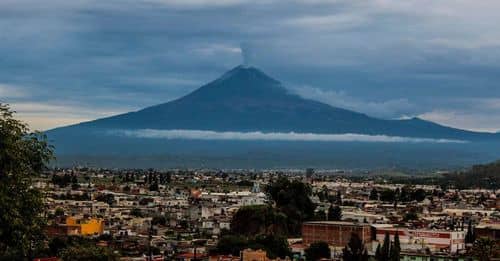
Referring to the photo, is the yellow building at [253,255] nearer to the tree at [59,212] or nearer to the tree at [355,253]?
the tree at [355,253]

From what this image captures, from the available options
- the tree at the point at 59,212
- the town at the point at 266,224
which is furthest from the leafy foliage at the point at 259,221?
the tree at the point at 59,212

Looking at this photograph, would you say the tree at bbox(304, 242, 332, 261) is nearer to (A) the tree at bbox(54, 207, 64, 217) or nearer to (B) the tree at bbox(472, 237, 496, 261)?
(B) the tree at bbox(472, 237, 496, 261)

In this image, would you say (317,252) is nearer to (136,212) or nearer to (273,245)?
(273,245)

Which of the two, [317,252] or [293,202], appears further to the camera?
[293,202]

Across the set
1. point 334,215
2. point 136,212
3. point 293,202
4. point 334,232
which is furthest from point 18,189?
point 136,212

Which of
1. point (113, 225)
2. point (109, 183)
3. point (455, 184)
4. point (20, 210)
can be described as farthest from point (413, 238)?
point (455, 184)

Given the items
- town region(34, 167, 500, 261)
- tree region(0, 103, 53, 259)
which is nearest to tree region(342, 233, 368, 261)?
town region(34, 167, 500, 261)

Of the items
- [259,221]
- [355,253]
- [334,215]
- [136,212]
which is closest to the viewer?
[355,253]
